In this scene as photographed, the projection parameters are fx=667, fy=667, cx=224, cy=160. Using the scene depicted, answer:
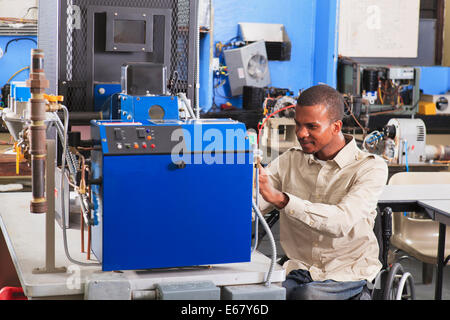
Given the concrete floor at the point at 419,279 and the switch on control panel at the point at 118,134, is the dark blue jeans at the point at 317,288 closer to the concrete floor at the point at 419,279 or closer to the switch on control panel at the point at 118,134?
the switch on control panel at the point at 118,134

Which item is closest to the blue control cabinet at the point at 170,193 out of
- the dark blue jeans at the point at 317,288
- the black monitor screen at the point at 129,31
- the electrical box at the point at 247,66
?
the dark blue jeans at the point at 317,288

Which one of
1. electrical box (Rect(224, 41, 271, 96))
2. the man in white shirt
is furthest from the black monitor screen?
electrical box (Rect(224, 41, 271, 96))

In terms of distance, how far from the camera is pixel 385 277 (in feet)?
7.33

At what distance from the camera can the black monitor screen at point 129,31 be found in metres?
2.46

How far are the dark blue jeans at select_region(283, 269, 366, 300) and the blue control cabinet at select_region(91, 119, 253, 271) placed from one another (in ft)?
1.20

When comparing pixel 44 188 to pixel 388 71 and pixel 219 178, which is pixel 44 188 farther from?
pixel 388 71

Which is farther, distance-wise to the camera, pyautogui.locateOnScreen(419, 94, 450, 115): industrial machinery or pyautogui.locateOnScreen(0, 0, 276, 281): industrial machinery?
pyautogui.locateOnScreen(419, 94, 450, 115): industrial machinery

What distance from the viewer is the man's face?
2.07 meters

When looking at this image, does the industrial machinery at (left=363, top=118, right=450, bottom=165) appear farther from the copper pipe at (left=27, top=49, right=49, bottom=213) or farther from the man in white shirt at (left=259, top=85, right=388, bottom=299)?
the copper pipe at (left=27, top=49, right=49, bottom=213)

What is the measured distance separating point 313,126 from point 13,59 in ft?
13.0

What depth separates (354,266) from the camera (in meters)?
2.12

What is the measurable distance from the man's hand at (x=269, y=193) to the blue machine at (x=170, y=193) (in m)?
0.13
